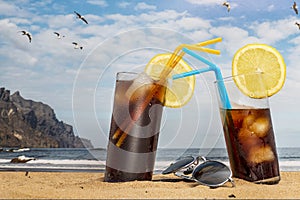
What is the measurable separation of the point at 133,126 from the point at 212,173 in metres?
0.68

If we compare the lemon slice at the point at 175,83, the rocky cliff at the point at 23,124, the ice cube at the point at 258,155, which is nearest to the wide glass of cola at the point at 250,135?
the ice cube at the point at 258,155

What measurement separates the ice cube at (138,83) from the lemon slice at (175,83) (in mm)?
94

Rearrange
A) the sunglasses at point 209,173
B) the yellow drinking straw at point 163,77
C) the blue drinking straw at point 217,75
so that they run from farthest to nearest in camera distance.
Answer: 1. the blue drinking straw at point 217,75
2. the yellow drinking straw at point 163,77
3. the sunglasses at point 209,173

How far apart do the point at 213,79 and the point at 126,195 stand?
4.08ft

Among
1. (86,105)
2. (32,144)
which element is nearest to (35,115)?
(32,144)

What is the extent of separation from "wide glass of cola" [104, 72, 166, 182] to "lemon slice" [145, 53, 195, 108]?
0.37 feet

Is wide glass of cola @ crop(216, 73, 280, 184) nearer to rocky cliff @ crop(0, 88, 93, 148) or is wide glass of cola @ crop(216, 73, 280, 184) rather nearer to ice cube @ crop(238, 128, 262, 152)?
ice cube @ crop(238, 128, 262, 152)

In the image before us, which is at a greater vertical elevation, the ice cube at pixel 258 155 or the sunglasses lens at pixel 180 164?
the ice cube at pixel 258 155

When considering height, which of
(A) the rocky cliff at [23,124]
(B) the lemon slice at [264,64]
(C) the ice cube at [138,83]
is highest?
(B) the lemon slice at [264,64]

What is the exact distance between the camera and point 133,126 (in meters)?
2.89

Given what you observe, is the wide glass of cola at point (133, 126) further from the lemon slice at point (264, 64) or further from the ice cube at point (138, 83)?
the lemon slice at point (264, 64)

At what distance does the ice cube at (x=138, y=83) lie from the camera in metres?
2.90

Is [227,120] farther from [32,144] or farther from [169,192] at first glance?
[32,144]

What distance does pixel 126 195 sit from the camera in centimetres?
239
